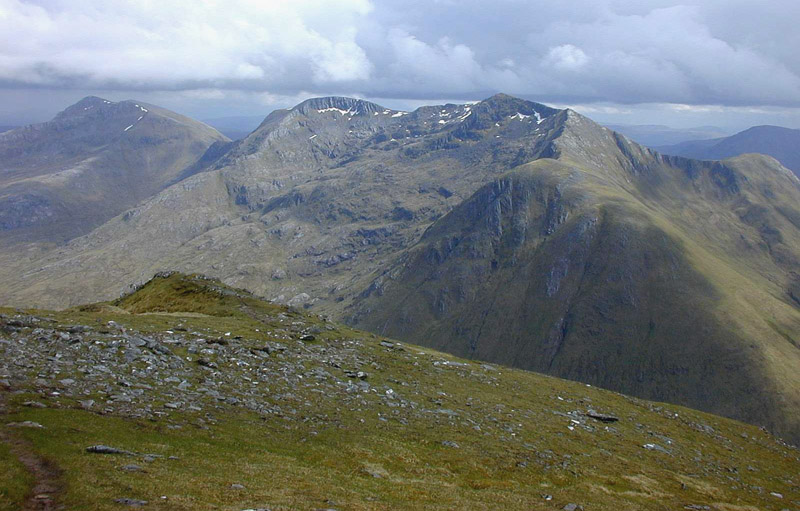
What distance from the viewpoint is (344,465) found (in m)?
34.3

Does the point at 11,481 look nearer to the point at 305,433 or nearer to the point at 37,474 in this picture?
the point at 37,474

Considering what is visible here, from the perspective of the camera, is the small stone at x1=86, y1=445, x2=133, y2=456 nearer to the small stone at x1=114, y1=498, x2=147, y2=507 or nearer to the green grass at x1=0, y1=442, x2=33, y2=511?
the green grass at x1=0, y1=442, x2=33, y2=511

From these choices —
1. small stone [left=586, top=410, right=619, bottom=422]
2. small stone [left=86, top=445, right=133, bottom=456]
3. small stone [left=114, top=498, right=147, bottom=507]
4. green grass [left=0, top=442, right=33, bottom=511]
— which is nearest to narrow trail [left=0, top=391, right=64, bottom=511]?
green grass [left=0, top=442, right=33, bottom=511]

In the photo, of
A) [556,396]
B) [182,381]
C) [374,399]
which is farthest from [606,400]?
Answer: [182,381]

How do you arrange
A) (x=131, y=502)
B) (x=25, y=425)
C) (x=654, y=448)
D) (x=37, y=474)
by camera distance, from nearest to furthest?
(x=131, y=502), (x=37, y=474), (x=25, y=425), (x=654, y=448)

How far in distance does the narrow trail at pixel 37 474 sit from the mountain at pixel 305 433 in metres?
0.10

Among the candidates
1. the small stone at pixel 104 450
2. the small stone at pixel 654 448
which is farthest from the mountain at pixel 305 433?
the small stone at pixel 654 448

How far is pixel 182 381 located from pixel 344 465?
18.3m

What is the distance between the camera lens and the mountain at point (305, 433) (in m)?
26.4

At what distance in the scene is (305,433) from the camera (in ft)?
128

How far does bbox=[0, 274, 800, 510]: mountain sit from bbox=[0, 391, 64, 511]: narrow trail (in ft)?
0.31

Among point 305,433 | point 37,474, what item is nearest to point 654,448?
point 305,433

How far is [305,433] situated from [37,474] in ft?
61.7

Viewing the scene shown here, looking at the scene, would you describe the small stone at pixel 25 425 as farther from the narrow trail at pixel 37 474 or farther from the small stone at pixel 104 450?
the small stone at pixel 104 450
